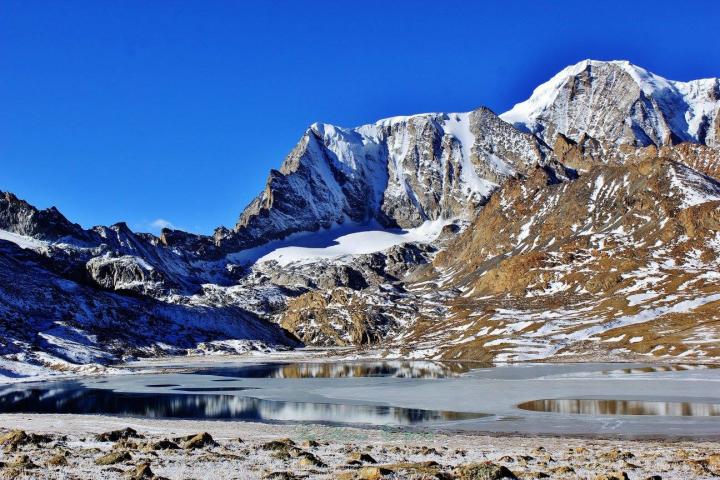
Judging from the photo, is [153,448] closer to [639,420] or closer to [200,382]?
[639,420]

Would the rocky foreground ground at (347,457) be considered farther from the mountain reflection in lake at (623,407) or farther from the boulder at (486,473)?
the mountain reflection in lake at (623,407)

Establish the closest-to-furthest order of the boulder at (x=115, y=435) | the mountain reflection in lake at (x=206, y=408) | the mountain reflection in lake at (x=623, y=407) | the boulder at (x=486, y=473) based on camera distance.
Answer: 1. the boulder at (x=486, y=473)
2. the boulder at (x=115, y=435)
3. the mountain reflection in lake at (x=623, y=407)
4. the mountain reflection in lake at (x=206, y=408)

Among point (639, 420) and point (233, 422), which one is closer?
point (639, 420)

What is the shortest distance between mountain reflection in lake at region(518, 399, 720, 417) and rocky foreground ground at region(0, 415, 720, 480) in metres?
18.8

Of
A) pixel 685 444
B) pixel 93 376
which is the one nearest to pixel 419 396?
pixel 685 444

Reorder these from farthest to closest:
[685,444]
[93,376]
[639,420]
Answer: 1. [93,376]
2. [639,420]
3. [685,444]

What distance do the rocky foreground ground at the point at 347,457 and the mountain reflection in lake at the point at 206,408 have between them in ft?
51.4

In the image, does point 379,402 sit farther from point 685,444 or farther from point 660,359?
point 660,359

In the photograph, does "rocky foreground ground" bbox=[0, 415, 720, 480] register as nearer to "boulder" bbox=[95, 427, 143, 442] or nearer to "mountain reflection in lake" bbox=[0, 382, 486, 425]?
"boulder" bbox=[95, 427, 143, 442]

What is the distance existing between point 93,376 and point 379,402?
108 m

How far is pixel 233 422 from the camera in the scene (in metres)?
71.1

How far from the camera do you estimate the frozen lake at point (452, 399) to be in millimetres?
65188

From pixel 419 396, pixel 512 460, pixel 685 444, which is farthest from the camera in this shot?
pixel 419 396

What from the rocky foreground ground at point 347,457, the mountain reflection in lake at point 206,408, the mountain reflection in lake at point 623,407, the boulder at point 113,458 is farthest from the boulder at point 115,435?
the mountain reflection in lake at point 623,407
